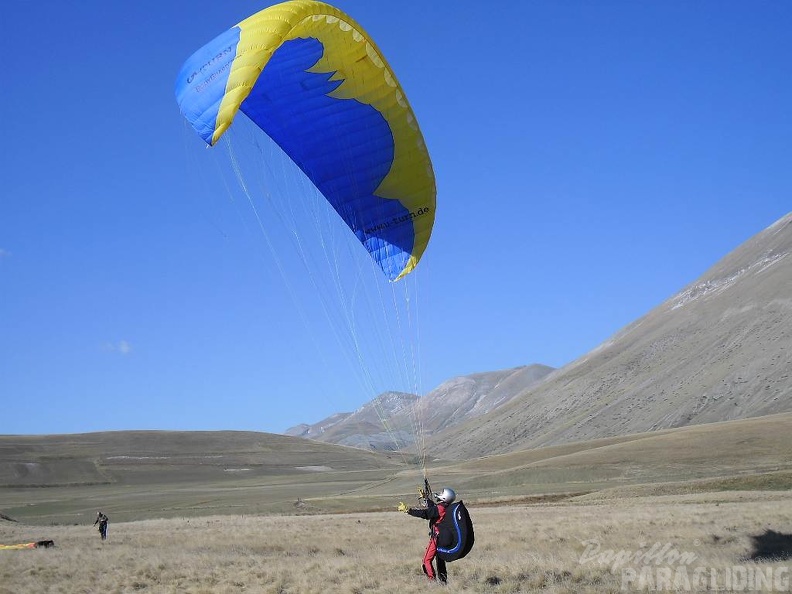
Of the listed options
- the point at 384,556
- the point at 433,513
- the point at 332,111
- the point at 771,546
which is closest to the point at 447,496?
the point at 433,513

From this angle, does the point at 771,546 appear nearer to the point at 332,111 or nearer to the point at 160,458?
the point at 332,111

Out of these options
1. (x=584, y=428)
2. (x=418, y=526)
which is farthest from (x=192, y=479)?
(x=418, y=526)

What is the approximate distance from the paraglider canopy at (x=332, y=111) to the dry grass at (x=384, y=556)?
6.58 m

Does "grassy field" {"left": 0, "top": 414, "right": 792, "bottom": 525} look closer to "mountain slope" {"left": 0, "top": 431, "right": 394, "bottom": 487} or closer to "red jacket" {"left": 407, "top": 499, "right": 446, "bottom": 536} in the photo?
"mountain slope" {"left": 0, "top": 431, "right": 394, "bottom": 487}

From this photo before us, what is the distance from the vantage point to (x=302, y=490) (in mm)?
61500

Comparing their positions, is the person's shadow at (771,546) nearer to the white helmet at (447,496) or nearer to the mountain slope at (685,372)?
the white helmet at (447,496)

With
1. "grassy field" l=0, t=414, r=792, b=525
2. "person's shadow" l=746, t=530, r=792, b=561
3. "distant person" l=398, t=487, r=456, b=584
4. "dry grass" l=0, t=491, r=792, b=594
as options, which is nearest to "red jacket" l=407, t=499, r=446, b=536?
"distant person" l=398, t=487, r=456, b=584

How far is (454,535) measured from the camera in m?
9.62

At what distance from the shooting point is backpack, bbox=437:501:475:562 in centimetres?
953

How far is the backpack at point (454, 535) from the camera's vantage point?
375 inches

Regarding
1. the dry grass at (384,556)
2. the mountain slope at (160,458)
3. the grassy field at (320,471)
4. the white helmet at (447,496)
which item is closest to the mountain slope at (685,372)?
the grassy field at (320,471)

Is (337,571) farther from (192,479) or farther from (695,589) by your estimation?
(192,479)

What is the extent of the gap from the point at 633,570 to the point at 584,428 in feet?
314

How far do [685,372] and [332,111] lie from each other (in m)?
95.8
